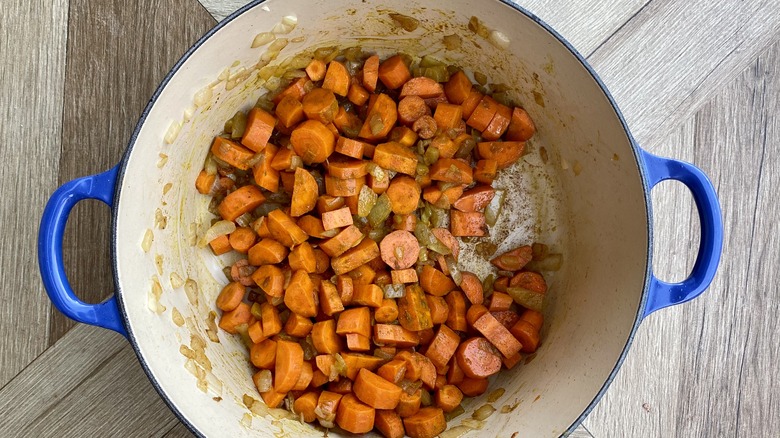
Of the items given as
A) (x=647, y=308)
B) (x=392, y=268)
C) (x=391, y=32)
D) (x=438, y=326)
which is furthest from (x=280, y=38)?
(x=647, y=308)

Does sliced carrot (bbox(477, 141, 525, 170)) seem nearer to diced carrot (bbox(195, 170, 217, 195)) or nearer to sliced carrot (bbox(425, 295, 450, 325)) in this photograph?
sliced carrot (bbox(425, 295, 450, 325))

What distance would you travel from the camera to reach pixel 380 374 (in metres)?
1.62

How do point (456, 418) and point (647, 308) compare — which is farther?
point (456, 418)

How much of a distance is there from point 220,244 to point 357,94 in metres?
0.55

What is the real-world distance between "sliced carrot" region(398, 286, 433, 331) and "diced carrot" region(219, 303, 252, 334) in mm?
416

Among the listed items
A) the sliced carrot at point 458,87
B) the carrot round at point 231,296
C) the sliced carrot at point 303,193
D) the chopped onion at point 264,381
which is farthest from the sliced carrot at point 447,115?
the chopped onion at point 264,381

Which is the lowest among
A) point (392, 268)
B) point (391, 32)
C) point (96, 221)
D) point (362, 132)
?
point (392, 268)

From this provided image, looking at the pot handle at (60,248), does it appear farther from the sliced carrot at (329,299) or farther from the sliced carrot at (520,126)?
the sliced carrot at (520,126)

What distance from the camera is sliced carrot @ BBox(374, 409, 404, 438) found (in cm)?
159

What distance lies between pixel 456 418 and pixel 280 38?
1087mm

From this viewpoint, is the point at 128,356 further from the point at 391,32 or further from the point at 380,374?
the point at 391,32

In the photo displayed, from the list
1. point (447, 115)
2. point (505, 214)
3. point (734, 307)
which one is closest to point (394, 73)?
point (447, 115)

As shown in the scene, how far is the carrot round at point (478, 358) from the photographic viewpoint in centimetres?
165

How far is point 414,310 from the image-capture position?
166 cm
